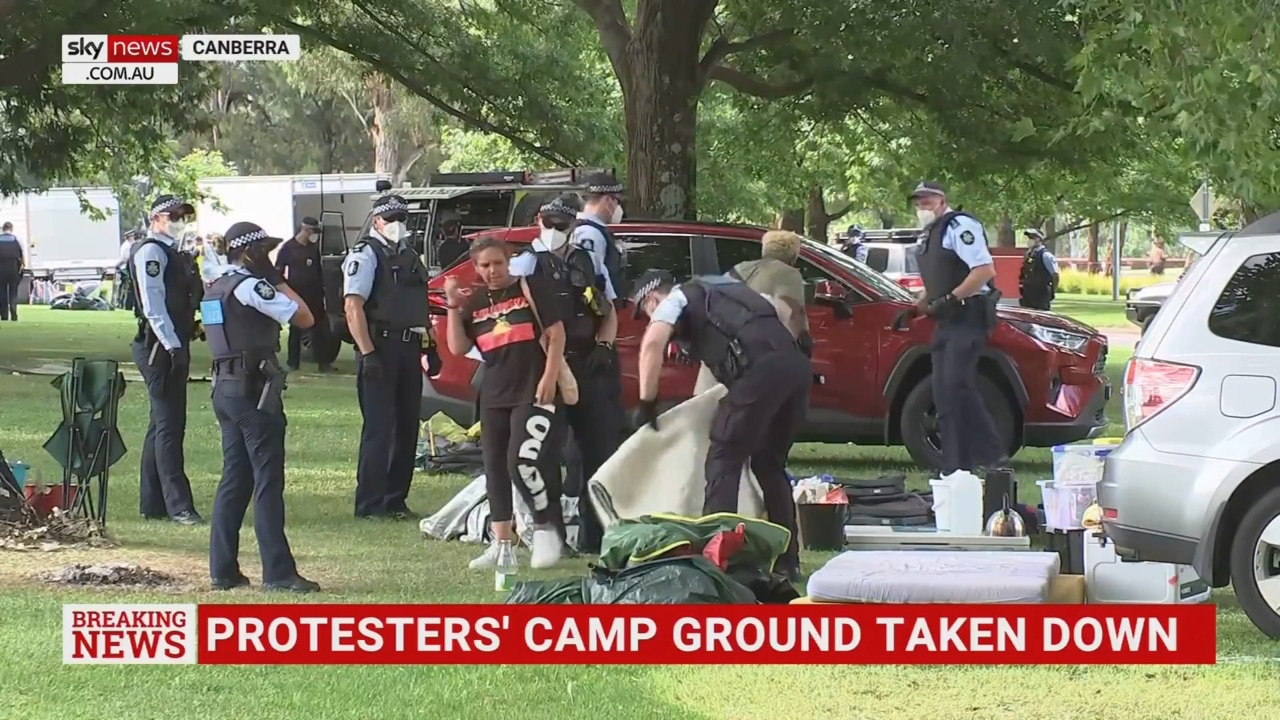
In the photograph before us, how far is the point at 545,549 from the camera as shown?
8828mm

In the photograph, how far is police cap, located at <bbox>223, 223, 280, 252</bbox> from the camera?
312 inches

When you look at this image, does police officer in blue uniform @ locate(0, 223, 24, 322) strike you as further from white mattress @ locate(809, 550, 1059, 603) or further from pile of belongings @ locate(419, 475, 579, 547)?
white mattress @ locate(809, 550, 1059, 603)

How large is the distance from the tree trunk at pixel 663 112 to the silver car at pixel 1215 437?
35.3ft

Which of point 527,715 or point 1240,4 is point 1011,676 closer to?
point 527,715

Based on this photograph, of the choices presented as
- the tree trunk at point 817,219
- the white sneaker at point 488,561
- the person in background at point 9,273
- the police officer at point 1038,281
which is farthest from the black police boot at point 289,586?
the tree trunk at point 817,219

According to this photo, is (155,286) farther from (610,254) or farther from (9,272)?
(9,272)

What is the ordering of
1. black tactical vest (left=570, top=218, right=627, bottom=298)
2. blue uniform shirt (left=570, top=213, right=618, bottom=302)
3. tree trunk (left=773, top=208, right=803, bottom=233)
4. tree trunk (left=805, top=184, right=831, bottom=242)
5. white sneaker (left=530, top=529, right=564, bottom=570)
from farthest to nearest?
1. tree trunk (left=805, top=184, right=831, bottom=242)
2. tree trunk (left=773, top=208, right=803, bottom=233)
3. black tactical vest (left=570, top=218, right=627, bottom=298)
4. blue uniform shirt (left=570, top=213, right=618, bottom=302)
5. white sneaker (left=530, top=529, right=564, bottom=570)

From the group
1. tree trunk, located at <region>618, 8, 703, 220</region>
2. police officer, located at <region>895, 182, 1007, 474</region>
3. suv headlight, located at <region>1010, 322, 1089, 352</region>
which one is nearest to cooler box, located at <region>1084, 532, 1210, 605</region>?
police officer, located at <region>895, 182, 1007, 474</region>

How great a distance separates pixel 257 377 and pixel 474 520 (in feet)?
6.58

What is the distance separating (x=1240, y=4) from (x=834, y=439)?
463 cm

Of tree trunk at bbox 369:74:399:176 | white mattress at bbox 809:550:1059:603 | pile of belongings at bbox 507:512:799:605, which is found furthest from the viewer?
tree trunk at bbox 369:74:399:176

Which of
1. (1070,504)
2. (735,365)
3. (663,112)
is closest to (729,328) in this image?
(735,365)

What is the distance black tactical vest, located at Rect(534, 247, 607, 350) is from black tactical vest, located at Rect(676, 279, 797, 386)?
2.47 feet

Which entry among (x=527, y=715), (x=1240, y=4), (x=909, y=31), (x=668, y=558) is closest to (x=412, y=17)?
(x=909, y=31)
